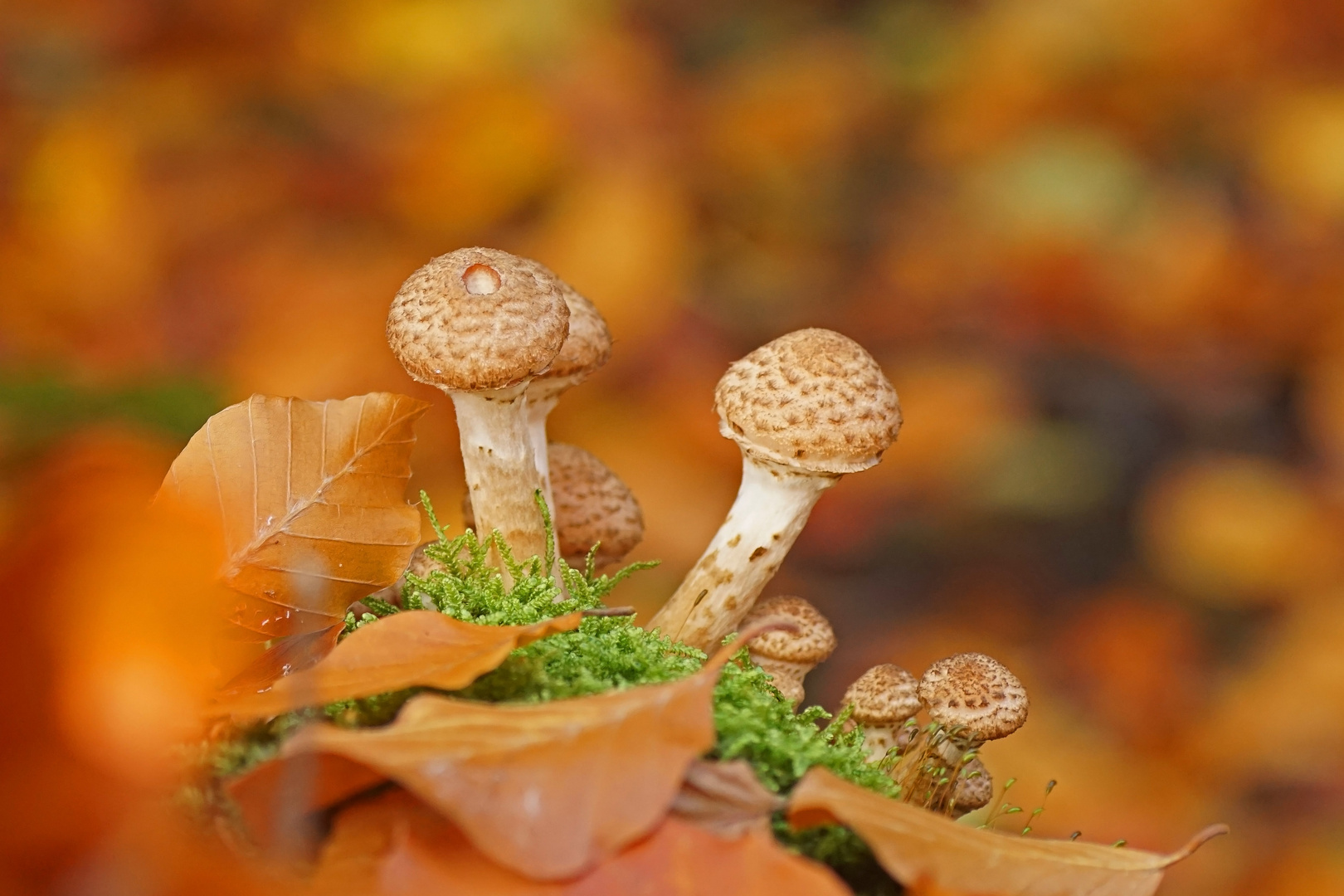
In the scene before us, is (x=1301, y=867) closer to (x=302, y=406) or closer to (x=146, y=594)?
(x=302, y=406)

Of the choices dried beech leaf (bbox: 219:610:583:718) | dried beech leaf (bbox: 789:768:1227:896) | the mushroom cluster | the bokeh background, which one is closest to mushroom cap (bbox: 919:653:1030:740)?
the mushroom cluster

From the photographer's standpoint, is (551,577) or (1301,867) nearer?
(551,577)

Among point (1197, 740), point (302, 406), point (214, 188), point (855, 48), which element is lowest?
point (1197, 740)

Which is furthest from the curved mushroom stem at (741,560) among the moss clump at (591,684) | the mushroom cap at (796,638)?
the moss clump at (591,684)

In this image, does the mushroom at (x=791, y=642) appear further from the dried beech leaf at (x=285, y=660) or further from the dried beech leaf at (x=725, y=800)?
the dried beech leaf at (x=725, y=800)

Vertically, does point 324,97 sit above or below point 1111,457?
above

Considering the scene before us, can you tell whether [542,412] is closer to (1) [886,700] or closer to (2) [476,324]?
(2) [476,324]

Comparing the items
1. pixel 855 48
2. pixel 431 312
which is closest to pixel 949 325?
pixel 855 48
